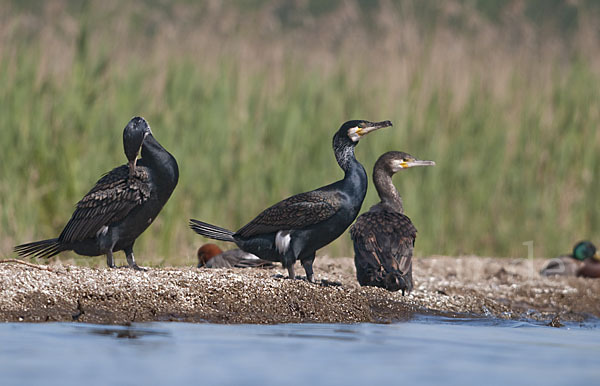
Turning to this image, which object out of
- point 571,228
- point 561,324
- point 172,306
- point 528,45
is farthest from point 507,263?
point 172,306

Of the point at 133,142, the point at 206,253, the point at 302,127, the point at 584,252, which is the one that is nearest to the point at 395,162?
the point at 206,253

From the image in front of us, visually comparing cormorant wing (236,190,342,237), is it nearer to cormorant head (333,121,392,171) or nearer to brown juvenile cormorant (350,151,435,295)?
brown juvenile cormorant (350,151,435,295)

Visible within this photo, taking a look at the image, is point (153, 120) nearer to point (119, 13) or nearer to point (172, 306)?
point (119, 13)

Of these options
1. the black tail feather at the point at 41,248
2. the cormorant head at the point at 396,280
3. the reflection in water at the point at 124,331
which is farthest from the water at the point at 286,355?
the black tail feather at the point at 41,248

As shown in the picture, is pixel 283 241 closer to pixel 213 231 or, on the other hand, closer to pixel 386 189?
pixel 213 231

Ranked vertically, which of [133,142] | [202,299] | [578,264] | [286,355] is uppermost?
[133,142]

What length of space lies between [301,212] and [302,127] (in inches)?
145

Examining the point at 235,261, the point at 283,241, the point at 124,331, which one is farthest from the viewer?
the point at 235,261

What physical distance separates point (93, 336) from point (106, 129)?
4.43m

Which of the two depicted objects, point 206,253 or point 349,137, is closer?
point 349,137

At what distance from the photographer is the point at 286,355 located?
520cm

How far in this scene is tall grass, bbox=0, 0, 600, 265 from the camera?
368 inches

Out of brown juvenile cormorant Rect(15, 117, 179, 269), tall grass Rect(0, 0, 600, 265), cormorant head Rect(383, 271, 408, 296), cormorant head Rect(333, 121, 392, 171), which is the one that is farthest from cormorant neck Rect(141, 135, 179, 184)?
tall grass Rect(0, 0, 600, 265)

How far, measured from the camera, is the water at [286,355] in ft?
15.3
